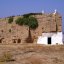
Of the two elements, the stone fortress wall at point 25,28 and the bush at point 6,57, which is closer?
the bush at point 6,57

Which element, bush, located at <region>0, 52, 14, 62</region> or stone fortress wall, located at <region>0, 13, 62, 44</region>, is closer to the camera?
bush, located at <region>0, 52, 14, 62</region>

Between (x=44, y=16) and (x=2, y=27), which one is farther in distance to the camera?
(x=2, y=27)

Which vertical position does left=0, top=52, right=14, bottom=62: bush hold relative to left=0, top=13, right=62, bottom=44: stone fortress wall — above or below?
below

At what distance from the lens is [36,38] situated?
36.7 meters

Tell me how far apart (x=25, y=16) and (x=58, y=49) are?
1264 cm

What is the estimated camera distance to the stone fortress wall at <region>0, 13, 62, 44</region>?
36.2 meters

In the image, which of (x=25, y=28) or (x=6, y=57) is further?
(x=25, y=28)

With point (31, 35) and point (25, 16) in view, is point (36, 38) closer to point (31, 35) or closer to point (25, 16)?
point (31, 35)

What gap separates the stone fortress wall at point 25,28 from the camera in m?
36.2

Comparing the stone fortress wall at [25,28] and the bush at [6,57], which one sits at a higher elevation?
the stone fortress wall at [25,28]

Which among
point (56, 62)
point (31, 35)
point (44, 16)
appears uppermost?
point (44, 16)

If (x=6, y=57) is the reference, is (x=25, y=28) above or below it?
above

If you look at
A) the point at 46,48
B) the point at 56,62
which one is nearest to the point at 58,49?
the point at 46,48

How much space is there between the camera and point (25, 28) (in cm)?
3781
